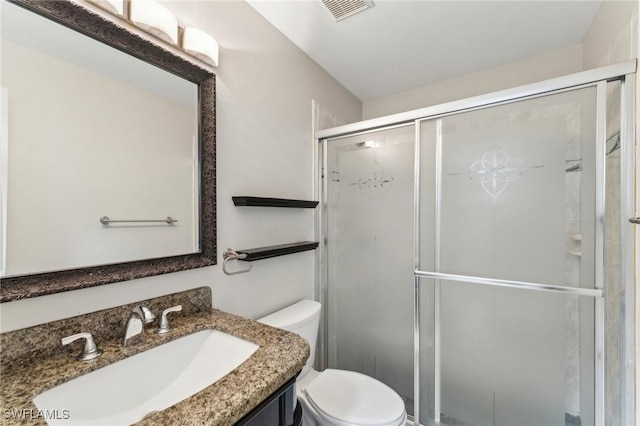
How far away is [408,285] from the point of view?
161 centimetres

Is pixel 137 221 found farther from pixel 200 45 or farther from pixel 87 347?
pixel 200 45

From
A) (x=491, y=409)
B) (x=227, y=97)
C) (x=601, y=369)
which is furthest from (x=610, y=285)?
(x=227, y=97)

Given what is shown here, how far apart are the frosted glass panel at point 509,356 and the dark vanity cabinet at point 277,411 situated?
105 cm

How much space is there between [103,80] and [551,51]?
2.51 metres

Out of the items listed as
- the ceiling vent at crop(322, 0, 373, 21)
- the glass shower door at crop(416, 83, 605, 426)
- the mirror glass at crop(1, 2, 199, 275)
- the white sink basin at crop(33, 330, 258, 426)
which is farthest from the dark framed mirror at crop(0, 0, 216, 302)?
the glass shower door at crop(416, 83, 605, 426)

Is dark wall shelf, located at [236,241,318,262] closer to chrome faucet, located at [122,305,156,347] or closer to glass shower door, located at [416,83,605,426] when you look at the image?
chrome faucet, located at [122,305,156,347]

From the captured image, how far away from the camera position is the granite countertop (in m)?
0.53

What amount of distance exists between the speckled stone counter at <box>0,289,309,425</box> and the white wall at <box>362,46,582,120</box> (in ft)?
7.20

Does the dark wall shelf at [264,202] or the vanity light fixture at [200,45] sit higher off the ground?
the vanity light fixture at [200,45]

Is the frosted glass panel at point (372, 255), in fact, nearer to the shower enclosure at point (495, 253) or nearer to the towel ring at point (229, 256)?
the shower enclosure at point (495, 253)

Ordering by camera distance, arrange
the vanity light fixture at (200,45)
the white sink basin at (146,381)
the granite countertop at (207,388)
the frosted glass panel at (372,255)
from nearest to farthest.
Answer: the granite countertop at (207,388), the white sink basin at (146,381), the vanity light fixture at (200,45), the frosted glass panel at (372,255)

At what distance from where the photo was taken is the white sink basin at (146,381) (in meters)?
0.67

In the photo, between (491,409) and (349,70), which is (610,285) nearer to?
(491,409)

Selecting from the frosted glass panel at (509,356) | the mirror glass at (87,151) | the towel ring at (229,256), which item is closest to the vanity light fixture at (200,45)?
the mirror glass at (87,151)
